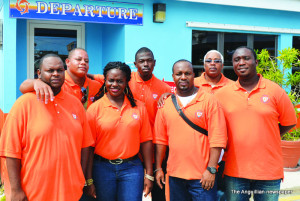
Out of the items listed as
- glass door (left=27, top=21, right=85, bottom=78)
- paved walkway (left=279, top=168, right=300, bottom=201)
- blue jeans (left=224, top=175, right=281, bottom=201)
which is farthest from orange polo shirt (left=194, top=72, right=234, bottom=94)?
glass door (left=27, top=21, right=85, bottom=78)

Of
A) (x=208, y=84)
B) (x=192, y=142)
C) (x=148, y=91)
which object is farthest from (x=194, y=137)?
(x=208, y=84)

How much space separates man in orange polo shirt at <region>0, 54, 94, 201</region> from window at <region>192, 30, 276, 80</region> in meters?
5.16

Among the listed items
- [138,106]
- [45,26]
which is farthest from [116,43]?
[138,106]

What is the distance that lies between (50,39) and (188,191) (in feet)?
17.0

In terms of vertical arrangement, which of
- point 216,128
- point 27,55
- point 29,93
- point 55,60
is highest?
point 27,55

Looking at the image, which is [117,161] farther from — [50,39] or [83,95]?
[50,39]

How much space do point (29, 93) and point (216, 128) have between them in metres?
1.59

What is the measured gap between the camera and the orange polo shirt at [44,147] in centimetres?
222

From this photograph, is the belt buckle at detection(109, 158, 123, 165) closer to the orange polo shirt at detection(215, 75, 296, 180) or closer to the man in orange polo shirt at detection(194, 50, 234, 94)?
the orange polo shirt at detection(215, 75, 296, 180)

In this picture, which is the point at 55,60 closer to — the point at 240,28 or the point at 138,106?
the point at 138,106

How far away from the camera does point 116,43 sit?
6.68 m

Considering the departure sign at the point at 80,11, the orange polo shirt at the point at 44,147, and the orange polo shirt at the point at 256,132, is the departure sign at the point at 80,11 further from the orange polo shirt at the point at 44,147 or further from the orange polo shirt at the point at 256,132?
the orange polo shirt at the point at 256,132

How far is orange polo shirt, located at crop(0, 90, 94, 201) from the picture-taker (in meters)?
2.22

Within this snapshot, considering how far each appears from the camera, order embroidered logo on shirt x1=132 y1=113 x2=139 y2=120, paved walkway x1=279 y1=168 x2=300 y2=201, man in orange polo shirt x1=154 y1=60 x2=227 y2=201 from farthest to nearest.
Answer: paved walkway x1=279 y1=168 x2=300 y2=201 → embroidered logo on shirt x1=132 y1=113 x2=139 y2=120 → man in orange polo shirt x1=154 y1=60 x2=227 y2=201
